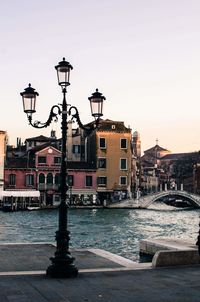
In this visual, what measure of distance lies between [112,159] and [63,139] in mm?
53599

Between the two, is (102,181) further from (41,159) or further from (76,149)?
(41,159)

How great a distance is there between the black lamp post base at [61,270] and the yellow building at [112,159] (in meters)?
53.3

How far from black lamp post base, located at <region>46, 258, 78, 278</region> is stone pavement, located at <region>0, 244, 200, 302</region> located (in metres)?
0.14

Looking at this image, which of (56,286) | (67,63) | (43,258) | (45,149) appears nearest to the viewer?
(56,286)

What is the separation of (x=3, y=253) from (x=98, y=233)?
620 inches

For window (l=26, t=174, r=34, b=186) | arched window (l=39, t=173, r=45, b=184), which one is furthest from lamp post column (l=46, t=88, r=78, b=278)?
arched window (l=39, t=173, r=45, b=184)

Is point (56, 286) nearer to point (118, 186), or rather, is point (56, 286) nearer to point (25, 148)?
point (118, 186)

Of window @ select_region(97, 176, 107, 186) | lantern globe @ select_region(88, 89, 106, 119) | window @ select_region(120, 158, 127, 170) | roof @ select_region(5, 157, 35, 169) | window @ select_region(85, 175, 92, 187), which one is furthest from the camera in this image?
window @ select_region(120, 158, 127, 170)

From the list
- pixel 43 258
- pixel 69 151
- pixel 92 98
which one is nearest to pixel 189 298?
pixel 92 98

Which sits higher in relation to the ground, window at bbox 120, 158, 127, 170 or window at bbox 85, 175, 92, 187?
window at bbox 120, 158, 127, 170

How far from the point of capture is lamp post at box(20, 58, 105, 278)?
8297mm

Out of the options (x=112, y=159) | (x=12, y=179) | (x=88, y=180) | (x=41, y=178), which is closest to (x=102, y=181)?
(x=88, y=180)

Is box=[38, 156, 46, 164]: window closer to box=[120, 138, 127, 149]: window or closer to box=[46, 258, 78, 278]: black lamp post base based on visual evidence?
box=[120, 138, 127, 149]: window

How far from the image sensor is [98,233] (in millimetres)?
26953
